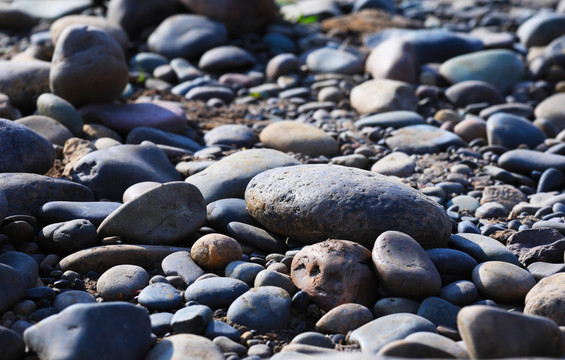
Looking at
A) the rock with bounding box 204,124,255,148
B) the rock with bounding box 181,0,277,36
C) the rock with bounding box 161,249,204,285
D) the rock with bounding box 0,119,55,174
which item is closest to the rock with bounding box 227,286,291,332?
the rock with bounding box 161,249,204,285

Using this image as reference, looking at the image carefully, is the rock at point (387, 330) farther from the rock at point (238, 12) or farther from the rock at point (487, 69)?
the rock at point (238, 12)

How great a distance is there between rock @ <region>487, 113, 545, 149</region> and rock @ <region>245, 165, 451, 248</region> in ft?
7.47

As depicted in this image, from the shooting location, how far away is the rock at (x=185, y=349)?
7.74 ft

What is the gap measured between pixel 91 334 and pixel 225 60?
5204 millimetres

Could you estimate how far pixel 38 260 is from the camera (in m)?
3.12

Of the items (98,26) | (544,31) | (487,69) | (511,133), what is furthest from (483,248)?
(544,31)

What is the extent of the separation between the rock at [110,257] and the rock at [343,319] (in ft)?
3.13

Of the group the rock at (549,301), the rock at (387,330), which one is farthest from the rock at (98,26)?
the rock at (549,301)

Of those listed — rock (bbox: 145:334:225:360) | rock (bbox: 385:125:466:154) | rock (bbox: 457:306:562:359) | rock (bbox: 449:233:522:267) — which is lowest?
rock (bbox: 385:125:466:154)

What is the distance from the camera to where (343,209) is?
126 inches

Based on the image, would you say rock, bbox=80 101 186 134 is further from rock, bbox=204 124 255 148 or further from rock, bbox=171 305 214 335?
rock, bbox=171 305 214 335

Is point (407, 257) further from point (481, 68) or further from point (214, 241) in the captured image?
point (481, 68)

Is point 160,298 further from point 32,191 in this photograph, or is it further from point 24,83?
point 24,83

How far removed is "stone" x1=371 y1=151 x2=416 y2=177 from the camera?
4.66m
